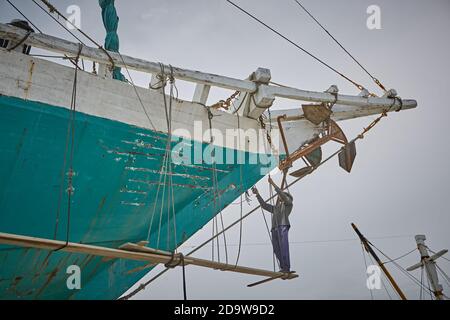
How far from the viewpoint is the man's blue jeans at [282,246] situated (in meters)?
4.83

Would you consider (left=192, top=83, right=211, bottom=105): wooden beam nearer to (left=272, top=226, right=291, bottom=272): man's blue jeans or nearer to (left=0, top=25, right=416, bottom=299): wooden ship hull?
(left=0, top=25, right=416, bottom=299): wooden ship hull

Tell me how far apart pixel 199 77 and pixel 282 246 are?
9.04 ft

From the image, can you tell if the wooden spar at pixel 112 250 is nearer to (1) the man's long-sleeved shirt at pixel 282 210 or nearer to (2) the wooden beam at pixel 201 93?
(1) the man's long-sleeved shirt at pixel 282 210

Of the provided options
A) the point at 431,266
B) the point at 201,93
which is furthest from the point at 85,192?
the point at 431,266

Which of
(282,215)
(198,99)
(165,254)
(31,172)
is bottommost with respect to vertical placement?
(165,254)

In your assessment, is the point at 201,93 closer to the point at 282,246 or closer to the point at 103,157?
the point at 103,157

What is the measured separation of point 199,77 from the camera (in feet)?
15.0

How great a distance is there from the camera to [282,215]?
5.01 metres

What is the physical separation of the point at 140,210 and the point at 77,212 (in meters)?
0.90

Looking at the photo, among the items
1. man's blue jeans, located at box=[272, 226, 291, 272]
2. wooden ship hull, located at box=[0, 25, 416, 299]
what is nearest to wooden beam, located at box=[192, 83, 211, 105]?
wooden ship hull, located at box=[0, 25, 416, 299]

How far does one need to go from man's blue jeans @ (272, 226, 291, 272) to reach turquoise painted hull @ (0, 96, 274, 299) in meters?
1.03
